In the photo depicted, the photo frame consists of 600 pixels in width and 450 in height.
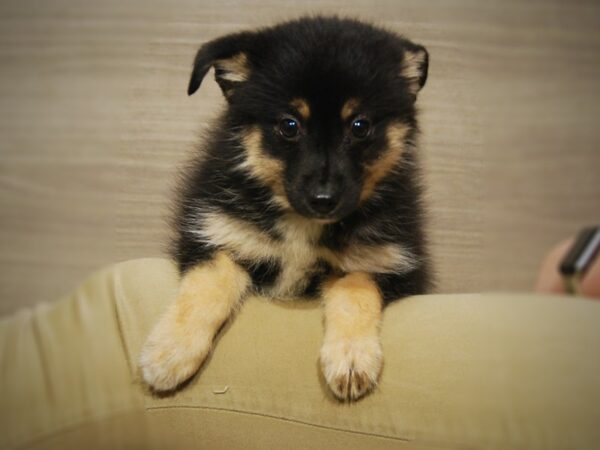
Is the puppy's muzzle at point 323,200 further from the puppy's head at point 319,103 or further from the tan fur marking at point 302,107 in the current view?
the tan fur marking at point 302,107

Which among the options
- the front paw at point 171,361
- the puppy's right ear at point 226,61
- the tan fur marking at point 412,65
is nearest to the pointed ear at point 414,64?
the tan fur marking at point 412,65

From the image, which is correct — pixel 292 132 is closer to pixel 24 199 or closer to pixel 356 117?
pixel 356 117

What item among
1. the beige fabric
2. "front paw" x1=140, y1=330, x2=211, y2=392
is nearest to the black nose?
the beige fabric

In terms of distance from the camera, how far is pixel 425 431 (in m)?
1.22

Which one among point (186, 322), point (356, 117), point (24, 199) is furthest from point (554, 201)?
point (24, 199)

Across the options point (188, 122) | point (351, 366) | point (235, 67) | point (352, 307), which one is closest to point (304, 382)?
point (351, 366)

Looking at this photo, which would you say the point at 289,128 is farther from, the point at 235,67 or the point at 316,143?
the point at 235,67

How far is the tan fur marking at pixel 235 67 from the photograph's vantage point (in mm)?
1691

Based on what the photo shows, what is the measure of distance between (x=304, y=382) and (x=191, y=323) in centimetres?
35

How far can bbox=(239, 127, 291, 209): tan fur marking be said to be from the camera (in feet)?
5.52

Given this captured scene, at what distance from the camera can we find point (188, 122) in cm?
241

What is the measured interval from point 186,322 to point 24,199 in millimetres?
1358

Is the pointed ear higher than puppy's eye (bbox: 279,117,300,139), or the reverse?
the pointed ear

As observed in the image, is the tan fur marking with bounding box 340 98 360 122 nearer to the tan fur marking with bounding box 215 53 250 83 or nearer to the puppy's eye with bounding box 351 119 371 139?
the puppy's eye with bounding box 351 119 371 139
